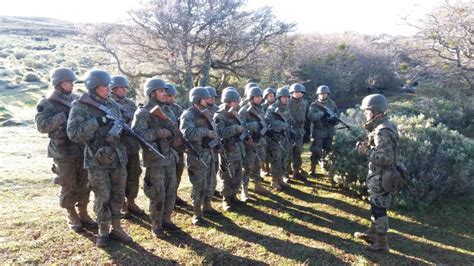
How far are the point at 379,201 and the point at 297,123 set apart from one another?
3950 millimetres

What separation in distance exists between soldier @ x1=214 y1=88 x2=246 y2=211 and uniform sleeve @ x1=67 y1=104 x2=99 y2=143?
2471mm

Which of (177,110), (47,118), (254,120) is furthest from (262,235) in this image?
(47,118)

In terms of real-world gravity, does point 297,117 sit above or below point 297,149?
above

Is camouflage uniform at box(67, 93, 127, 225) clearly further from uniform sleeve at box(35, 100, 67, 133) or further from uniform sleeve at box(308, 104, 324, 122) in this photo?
uniform sleeve at box(308, 104, 324, 122)

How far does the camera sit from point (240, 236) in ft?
21.0

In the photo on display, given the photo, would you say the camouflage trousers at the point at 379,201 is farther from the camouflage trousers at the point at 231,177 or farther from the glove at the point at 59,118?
the glove at the point at 59,118

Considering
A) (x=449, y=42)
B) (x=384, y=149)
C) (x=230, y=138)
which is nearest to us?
(x=384, y=149)

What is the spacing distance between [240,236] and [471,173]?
495 cm

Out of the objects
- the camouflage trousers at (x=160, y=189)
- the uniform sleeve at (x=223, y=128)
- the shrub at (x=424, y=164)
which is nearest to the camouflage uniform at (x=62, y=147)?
the camouflage trousers at (x=160, y=189)

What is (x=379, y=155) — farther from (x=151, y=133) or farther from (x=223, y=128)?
(x=151, y=133)

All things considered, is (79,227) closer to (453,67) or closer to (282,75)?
(282,75)

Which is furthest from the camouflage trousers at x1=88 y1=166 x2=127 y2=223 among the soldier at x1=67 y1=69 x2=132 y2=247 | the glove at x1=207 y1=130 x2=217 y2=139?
the glove at x1=207 y1=130 x2=217 y2=139

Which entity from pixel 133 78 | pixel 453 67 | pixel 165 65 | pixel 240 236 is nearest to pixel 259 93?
pixel 240 236

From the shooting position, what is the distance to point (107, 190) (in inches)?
221
